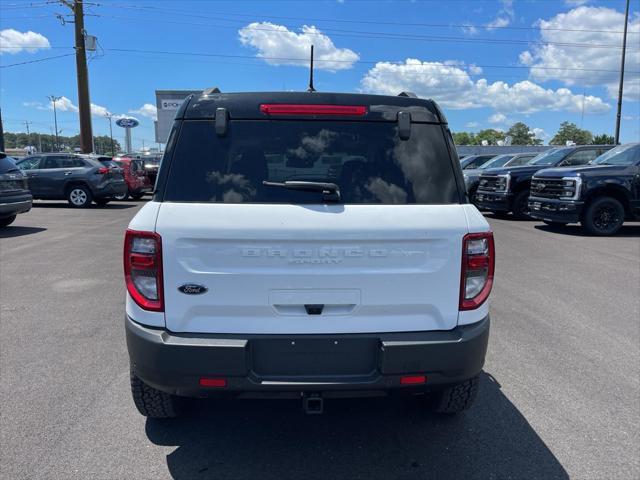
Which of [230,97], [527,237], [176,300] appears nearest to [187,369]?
[176,300]

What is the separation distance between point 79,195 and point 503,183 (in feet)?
44.0

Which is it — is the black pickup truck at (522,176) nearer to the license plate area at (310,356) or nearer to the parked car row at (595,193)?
the parked car row at (595,193)

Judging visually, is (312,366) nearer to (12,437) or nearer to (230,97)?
(230,97)

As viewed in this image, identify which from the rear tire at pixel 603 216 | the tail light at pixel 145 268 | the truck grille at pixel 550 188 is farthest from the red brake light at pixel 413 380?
the rear tire at pixel 603 216

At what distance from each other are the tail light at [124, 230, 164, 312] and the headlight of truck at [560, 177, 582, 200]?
1112 cm

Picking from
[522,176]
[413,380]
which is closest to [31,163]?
[522,176]

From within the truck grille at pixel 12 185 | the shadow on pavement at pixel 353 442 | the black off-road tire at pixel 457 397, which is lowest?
the shadow on pavement at pixel 353 442

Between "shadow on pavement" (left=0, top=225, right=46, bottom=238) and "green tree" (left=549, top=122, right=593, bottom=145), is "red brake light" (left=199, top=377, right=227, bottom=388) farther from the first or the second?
"green tree" (left=549, top=122, right=593, bottom=145)

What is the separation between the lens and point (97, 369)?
13.4 ft

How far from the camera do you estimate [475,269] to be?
267 cm

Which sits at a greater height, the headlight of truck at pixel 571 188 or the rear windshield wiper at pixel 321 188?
the rear windshield wiper at pixel 321 188

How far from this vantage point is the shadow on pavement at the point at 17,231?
10.9 m

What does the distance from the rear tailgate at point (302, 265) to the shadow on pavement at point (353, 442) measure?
856 millimetres

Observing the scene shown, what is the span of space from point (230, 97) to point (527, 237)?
1006 centimetres
